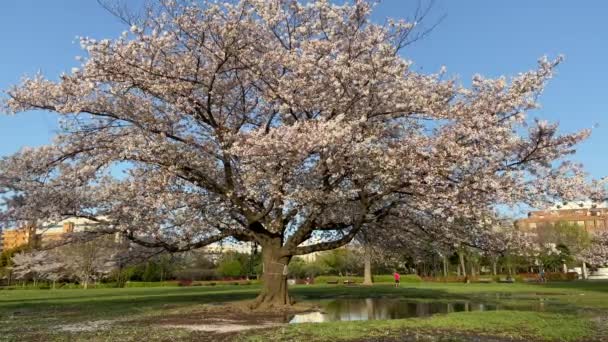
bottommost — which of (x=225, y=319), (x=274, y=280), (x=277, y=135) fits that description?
(x=225, y=319)

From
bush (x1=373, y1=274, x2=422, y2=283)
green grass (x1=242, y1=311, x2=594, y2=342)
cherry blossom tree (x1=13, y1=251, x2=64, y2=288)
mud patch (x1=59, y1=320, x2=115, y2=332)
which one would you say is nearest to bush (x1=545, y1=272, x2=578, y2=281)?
bush (x1=373, y1=274, x2=422, y2=283)

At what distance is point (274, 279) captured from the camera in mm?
19047

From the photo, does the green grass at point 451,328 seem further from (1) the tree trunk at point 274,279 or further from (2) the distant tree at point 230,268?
(2) the distant tree at point 230,268

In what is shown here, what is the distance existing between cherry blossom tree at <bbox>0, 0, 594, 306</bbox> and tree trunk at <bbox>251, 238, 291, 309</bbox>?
0.05 m

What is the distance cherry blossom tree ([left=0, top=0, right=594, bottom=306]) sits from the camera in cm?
1442

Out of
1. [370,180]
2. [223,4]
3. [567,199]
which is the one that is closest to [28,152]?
[223,4]

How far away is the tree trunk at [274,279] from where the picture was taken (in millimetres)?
18875

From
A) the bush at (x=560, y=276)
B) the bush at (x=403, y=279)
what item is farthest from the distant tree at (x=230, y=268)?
the bush at (x=560, y=276)

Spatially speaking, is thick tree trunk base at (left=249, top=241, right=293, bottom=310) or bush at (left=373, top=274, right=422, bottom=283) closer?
thick tree trunk base at (left=249, top=241, right=293, bottom=310)

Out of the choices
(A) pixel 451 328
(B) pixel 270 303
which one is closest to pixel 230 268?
(B) pixel 270 303

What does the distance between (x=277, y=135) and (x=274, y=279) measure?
726cm

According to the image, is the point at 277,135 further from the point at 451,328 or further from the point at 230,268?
the point at 230,268

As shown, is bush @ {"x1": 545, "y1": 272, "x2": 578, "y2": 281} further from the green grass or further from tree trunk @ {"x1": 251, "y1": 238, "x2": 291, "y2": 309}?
the green grass

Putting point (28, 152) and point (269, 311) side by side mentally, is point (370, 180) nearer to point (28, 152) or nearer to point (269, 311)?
point (269, 311)
